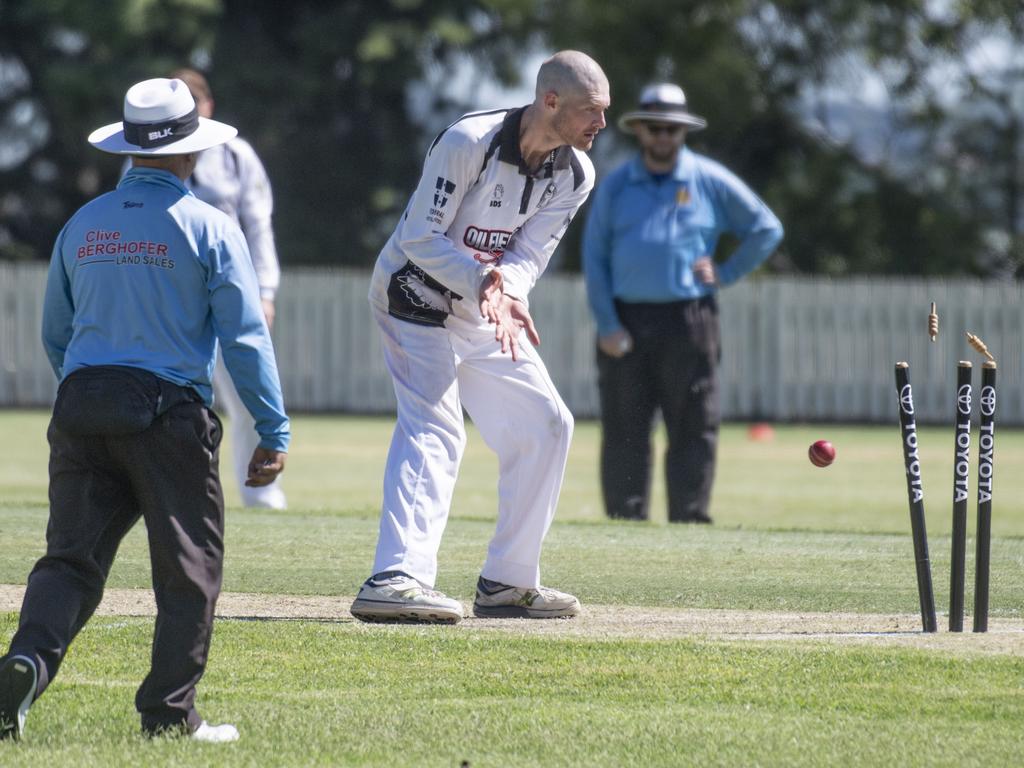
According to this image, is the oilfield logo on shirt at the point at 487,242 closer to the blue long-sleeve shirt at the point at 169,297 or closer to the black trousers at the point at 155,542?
the blue long-sleeve shirt at the point at 169,297

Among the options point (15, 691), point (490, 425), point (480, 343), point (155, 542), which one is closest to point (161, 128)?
point (155, 542)

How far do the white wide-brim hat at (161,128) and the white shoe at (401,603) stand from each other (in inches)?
78.4

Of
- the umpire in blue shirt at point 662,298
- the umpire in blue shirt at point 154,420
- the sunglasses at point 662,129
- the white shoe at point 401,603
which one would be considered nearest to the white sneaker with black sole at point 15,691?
the umpire in blue shirt at point 154,420

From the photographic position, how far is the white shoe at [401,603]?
6.61 m

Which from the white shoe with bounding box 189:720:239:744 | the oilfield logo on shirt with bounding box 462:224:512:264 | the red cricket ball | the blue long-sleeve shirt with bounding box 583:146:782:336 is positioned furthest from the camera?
the blue long-sleeve shirt with bounding box 583:146:782:336

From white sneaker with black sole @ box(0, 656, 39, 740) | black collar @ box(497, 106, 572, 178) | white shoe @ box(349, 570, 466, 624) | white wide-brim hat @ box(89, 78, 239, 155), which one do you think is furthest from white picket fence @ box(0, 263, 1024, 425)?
white sneaker with black sole @ box(0, 656, 39, 740)

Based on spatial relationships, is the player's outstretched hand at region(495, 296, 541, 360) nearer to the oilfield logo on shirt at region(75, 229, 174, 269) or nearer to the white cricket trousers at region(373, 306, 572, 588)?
the white cricket trousers at region(373, 306, 572, 588)

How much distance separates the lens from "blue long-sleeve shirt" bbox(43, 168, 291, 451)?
199 inches

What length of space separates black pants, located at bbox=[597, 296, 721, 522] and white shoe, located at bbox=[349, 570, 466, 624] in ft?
14.7

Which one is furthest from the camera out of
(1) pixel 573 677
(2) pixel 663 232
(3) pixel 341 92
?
(3) pixel 341 92

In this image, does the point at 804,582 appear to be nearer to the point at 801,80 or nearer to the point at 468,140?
the point at 468,140

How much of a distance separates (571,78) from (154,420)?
2.42m

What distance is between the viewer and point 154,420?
500 centimetres

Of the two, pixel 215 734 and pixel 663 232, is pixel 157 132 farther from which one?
pixel 663 232
